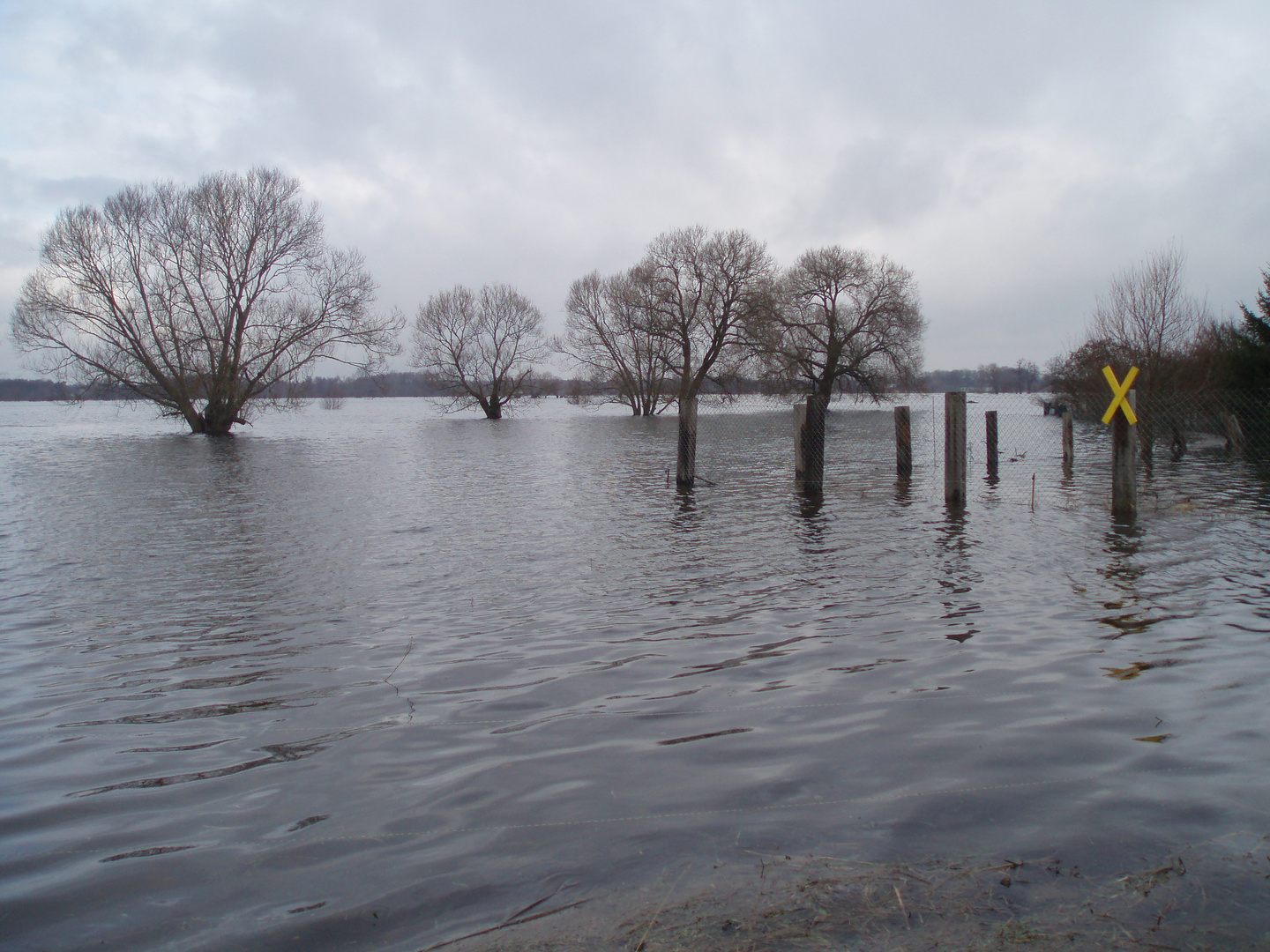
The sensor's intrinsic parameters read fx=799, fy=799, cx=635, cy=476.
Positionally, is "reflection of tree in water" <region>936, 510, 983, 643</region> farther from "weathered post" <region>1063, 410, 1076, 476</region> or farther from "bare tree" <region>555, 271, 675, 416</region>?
"bare tree" <region>555, 271, 675, 416</region>

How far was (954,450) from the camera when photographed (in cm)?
1392

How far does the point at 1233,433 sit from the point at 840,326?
40.4 m

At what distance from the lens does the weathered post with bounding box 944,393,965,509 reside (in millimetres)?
13455

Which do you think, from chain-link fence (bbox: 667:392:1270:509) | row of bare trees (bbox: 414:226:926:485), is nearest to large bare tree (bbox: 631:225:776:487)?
A: row of bare trees (bbox: 414:226:926:485)

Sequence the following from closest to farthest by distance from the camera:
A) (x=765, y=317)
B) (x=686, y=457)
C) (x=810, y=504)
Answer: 1. (x=810, y=504)
2. (x=686, y=457)
3. (x=765, y=317)

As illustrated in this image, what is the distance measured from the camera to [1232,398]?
2130 cm

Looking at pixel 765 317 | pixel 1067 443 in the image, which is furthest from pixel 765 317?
pixel 1067 443

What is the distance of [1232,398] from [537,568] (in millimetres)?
20971

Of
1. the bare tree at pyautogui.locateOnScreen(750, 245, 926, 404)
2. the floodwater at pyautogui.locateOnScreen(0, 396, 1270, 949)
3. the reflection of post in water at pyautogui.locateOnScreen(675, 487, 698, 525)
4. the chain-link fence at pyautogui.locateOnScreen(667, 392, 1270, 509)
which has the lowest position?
the floodwater at pyautogui.locateOnScreen(0, 396, 1270, 949)

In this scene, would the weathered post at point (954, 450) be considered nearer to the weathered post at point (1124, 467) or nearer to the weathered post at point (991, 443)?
the weathered post at point (1124, 467)

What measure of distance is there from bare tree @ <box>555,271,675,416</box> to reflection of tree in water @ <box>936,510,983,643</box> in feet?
175

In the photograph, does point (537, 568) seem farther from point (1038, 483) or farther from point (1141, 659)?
point (1038, 483)

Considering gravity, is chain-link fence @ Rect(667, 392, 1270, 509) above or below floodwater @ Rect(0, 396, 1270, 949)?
above

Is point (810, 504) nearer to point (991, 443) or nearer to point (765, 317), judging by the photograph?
point (991, 443)
